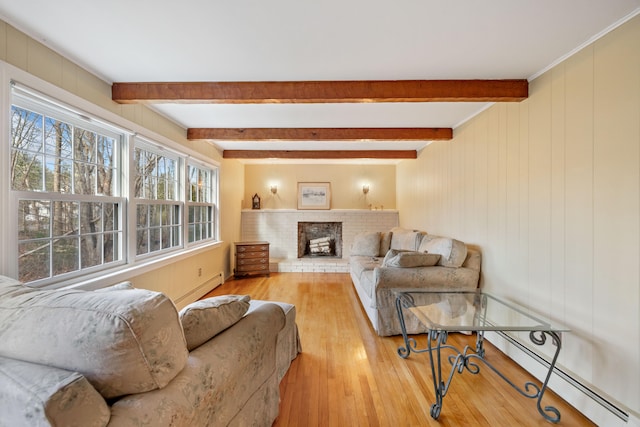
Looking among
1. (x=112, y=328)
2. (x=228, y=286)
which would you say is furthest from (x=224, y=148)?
(x=112, y=328)

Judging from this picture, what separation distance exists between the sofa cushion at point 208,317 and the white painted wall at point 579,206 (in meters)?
2.03

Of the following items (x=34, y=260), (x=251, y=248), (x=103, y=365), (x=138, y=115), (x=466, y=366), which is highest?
(x=138, y=115)

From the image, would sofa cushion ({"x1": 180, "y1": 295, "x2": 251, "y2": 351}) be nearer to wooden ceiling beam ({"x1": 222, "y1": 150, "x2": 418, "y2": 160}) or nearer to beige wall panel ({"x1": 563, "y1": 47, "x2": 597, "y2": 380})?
beige wall panel ({"x1": 563, "y1": 47, "x2": 597, "y2": 380})

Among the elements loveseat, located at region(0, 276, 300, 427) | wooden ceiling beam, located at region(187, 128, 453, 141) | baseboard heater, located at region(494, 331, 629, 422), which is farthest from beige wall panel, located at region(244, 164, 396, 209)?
loveseat, located at region(0, 276, 300, 427)

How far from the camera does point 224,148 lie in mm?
4449

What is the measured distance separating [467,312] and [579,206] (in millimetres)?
982

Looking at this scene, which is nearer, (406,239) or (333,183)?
(406,239)

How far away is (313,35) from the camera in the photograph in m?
1.57

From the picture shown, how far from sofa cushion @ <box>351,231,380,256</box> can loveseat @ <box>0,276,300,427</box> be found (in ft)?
11.7

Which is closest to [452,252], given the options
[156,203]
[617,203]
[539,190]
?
[539,190]

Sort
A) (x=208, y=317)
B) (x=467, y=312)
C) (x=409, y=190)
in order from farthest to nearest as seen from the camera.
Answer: (x=409, y=190) → (x=467, y=312) → (x=208, y=317)

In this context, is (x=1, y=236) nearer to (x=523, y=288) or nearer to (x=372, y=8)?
(x=372, y=8)

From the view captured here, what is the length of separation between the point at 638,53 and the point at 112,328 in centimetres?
258

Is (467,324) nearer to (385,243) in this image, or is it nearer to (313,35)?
(313,35)
